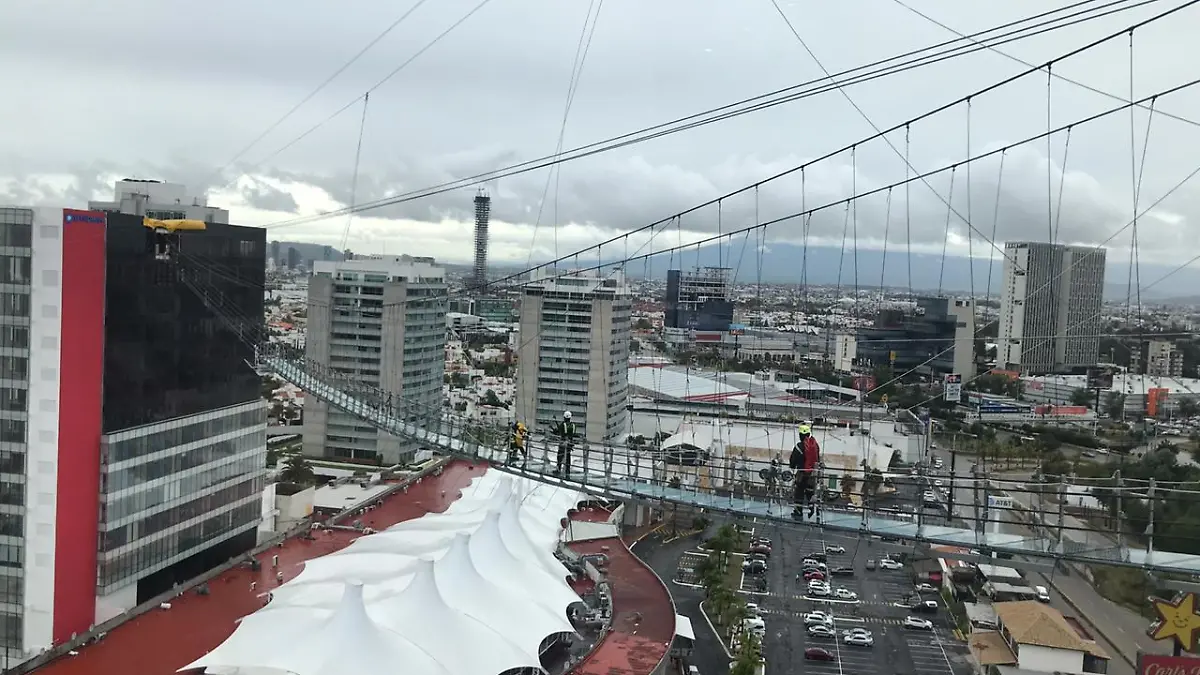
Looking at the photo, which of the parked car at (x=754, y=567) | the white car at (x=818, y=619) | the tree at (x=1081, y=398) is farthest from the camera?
the tree at (x=1081, y=398)

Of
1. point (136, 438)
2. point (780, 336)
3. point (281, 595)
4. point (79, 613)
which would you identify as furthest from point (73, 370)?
point (780, 336)

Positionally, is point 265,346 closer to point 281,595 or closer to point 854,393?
point 281,595

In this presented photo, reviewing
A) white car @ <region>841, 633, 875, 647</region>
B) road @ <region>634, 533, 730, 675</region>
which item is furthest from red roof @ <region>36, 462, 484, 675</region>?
white car @ <region>841, 633, 875, 647</region>

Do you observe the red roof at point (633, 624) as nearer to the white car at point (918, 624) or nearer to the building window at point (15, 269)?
the white car at point (918, 624)

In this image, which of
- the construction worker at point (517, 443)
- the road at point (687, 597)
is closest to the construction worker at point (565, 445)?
the construction worker at point (517, 443)

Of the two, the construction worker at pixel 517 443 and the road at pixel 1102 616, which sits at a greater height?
the construction worker at pixel 517 443

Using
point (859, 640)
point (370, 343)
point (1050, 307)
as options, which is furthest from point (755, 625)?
point (370, 343)

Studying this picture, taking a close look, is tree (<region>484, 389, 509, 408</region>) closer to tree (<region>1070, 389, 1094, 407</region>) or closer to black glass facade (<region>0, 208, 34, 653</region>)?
tree (<region>1070, 389, 1094, 407</region>)
